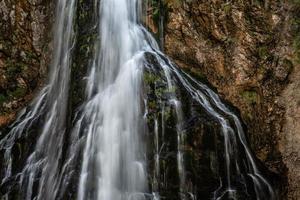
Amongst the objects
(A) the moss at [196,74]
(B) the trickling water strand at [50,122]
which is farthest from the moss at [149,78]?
(B) the trickling water strand at [50,122]

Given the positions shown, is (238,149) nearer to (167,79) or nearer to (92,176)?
(167,79)

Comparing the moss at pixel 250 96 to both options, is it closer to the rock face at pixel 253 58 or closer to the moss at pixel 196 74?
the rock face at pixel 253 58

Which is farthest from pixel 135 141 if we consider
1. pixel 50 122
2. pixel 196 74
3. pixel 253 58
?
pixel 253 58

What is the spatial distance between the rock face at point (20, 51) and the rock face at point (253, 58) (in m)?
4.17

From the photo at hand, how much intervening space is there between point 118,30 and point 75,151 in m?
3.72

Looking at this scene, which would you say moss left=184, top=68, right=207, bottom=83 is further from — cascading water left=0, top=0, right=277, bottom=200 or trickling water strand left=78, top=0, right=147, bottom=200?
trickling water strand left=78, top=0, right=147, bottom=200

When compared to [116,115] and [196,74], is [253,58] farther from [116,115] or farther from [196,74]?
[116,115]

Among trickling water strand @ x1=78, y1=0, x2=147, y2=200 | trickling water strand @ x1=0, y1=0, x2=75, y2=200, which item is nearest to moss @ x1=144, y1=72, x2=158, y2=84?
trickling water strand @ x1=78, y1=0, x2=147, y2=200

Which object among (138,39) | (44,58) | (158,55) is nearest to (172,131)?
(158,55)

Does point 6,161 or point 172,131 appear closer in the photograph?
point 172,131

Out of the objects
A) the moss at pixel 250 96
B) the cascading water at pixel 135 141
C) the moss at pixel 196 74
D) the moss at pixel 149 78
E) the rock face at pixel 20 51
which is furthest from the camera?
the rock face at pixel 20 51

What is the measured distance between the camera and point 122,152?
28.0 ft

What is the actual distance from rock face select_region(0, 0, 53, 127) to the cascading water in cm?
132

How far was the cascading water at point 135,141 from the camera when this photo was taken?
816 cm
